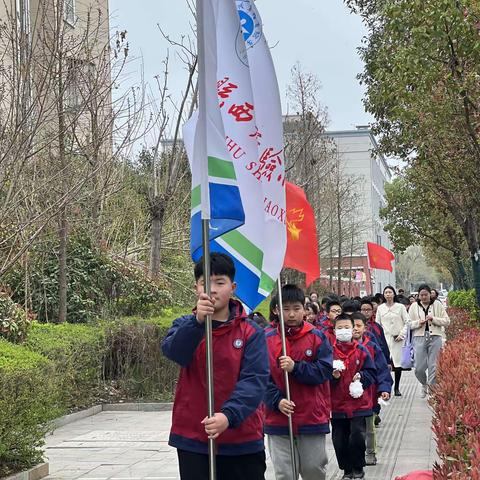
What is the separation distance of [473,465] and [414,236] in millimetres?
35743

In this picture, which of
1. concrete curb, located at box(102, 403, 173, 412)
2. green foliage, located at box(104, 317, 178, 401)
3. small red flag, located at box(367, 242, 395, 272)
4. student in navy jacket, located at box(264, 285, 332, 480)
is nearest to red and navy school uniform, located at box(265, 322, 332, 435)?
student in navy jacket, located at box(264, 285, 332, 480)

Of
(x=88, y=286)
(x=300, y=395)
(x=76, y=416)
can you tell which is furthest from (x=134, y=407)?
(x=300, y=395)

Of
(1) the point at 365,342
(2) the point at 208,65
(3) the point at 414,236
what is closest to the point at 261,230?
(2) the point at 208,65

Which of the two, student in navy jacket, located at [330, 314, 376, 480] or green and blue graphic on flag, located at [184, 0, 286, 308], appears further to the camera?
student in navy jacket, located at [330, 314, 376, 480]

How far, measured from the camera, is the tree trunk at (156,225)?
16359mm

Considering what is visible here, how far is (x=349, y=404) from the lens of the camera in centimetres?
776

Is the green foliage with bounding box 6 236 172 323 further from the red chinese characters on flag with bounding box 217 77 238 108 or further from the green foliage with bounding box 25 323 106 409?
the red chinese characters on flag with bounding box 217 77 238 108

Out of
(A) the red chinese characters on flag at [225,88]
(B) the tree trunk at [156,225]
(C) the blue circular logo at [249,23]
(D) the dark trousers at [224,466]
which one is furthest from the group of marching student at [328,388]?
(B) the tree trunk at [156,225]

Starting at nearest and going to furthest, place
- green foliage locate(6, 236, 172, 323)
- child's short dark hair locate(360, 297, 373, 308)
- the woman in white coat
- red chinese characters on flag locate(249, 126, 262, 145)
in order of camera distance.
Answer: red chinese characters on flag locate(249, 126, 262, 145)
child's short dark hair locate(360, 297, 373, 308)
the woman in white coat
green foliage locate(6, 236, 172, 323)

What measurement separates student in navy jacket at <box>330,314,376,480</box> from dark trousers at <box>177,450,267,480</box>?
329cm

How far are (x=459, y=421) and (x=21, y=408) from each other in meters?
4.05

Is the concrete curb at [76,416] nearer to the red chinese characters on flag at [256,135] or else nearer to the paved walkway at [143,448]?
the paved walkway at [143,448]

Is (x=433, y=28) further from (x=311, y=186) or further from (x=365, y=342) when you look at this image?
(x=311, y=186)

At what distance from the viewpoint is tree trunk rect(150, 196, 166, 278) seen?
644 inches
